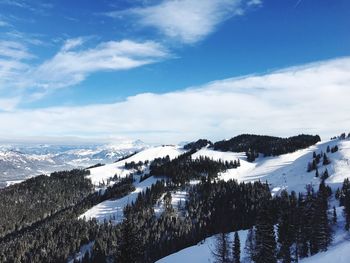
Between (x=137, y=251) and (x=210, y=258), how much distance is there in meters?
65.6

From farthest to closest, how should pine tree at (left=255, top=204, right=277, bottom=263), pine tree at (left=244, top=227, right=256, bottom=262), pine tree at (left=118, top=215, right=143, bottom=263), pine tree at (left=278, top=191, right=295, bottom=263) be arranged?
pine tree at (left=244, top=227, right=256, bottom=262)
pine tree at (left=278, top=191, right=295, bottom=263)
pine tree at (left=255, top=204, right=277, bottom=263)
pine tree at (left=118, top=215, right=143, bottom=263)

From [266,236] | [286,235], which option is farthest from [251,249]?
[266,236]

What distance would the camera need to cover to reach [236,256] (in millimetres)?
98938

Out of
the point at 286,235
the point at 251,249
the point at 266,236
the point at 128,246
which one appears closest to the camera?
the point at 128,246

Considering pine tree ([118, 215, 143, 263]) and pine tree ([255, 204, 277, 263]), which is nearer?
pine tree ([118, 215, 143, 263])

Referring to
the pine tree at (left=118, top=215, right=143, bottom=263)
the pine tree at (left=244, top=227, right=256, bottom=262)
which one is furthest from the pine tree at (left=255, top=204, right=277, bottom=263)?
the pine tree at (left=118, top=215, right=143, bottom=263)

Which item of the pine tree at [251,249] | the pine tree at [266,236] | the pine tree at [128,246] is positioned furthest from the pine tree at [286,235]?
the pine tree at [128,246]

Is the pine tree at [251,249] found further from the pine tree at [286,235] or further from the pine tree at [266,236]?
the pine tree at [286,235]

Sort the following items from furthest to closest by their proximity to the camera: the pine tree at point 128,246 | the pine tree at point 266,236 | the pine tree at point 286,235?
the pine tree at point 286,235 → the pine tree at point 266,236 → the pine tree at point 128,246

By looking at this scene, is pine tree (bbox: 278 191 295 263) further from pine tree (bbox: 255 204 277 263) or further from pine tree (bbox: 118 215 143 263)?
pine tree (bbox: 118 215 143 263)

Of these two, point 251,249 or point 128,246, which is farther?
point 251,249

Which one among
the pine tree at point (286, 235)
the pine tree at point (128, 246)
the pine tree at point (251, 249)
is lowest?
the pine tree at point (251, 249)

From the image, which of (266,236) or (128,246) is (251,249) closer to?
(266,236)

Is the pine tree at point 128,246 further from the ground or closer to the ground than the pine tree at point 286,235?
further from the ground
